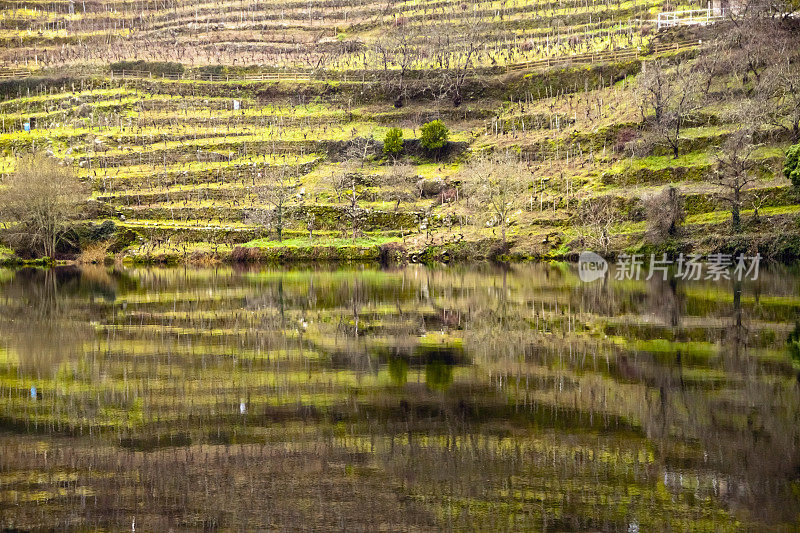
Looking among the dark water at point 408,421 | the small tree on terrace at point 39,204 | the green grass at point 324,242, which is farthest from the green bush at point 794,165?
the small tree on terrace at point 39,204

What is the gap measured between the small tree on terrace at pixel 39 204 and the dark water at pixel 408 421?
43015mm

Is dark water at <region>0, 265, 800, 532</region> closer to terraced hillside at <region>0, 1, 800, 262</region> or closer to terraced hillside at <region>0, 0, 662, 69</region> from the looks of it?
terraced hillside at <region>0, 1, 800, 262</region>

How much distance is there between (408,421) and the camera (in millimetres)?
14398

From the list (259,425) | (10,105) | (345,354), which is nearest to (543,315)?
(345,354)

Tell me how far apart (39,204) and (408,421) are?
6300 cm

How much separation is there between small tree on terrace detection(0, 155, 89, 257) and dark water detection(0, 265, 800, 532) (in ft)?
141

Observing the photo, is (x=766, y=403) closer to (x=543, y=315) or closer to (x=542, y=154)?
(x=543, y=315)

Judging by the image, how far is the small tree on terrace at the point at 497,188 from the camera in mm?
66938

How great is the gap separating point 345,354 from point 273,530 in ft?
37.4

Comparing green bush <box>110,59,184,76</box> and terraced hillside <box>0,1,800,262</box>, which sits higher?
green bush <box>110,59,184,76</box>

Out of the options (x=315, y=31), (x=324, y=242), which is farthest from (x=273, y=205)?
(x=315, y=31)

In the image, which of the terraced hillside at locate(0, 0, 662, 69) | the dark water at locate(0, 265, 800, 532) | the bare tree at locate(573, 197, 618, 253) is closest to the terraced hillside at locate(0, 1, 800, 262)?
the bare tree at locate(573, 197, 618, 253)

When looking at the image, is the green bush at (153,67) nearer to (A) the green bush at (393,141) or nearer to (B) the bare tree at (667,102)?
(A) the green bush at (393,141)

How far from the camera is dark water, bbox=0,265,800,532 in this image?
1060 cm
